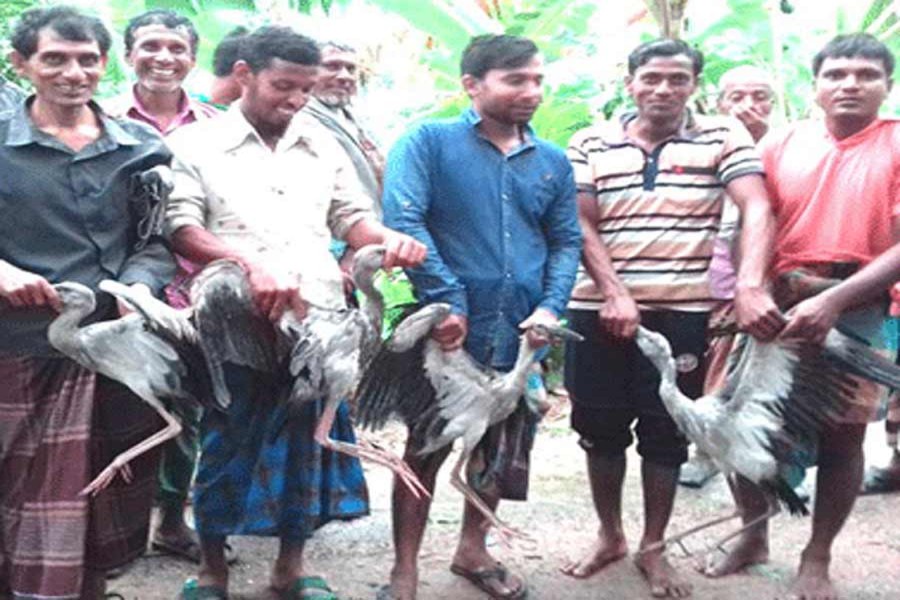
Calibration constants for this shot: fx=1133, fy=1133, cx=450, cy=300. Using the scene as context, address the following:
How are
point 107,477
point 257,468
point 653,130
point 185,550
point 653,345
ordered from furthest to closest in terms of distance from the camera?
point 185,550
point 653,130
point 653,345
point 257,468
point 107,477

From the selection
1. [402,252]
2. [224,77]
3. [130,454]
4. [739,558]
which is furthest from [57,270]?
[739,558]

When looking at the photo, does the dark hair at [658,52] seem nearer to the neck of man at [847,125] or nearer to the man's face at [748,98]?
the neck of man at [847,125]

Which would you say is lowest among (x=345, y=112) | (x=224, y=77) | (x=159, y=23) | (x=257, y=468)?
(x=257, y=468)

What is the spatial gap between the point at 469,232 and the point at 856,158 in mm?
1402

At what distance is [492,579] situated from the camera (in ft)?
13.8

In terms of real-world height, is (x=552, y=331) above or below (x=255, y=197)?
below

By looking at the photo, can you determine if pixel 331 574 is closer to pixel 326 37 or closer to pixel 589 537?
pixel 589 537

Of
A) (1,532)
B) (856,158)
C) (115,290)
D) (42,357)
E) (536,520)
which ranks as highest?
(856,158)

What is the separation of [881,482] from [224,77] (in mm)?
3792

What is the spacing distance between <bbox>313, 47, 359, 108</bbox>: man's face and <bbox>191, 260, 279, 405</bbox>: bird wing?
142 cm

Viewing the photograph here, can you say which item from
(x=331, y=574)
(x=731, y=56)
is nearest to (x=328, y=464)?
(x=331, y=574)

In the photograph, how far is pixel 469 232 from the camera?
12.9 ft

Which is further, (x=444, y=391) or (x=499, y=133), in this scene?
(x=499, y=133)

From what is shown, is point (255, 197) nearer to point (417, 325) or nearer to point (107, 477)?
point (417, 325)
